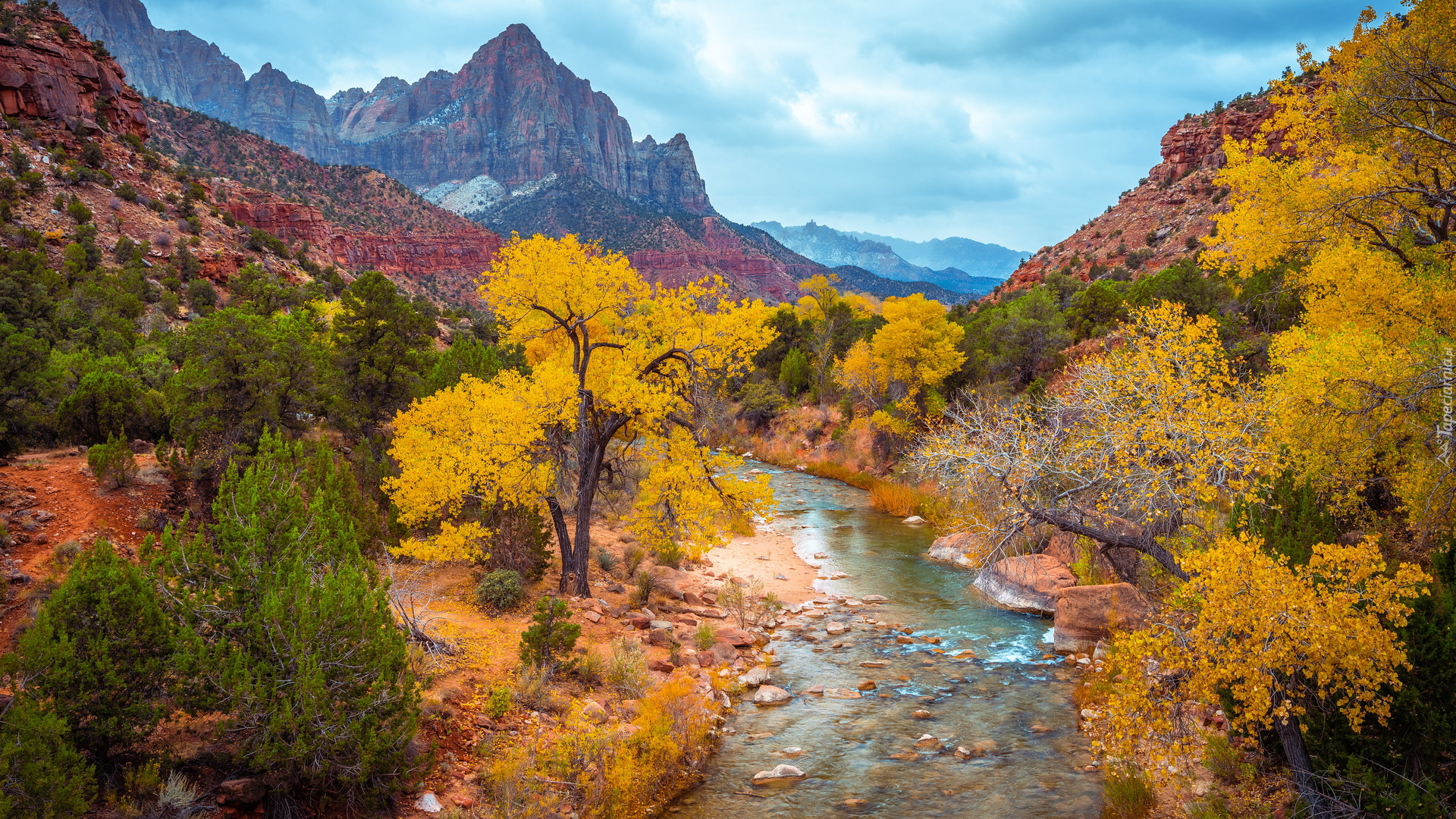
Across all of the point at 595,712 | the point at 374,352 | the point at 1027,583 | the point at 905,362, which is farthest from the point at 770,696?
the point at 905,362

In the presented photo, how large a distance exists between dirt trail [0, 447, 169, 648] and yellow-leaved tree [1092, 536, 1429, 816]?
12.8 m

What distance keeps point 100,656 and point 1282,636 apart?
1032 cm

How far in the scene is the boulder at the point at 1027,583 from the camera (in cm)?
1678

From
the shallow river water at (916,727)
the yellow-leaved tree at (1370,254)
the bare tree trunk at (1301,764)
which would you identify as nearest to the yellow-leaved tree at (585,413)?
the shallow river water at (916,727)

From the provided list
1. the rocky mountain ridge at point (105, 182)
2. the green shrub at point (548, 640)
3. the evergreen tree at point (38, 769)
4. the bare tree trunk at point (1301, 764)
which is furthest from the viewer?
the rocky mountain ridge at point (105, 182)

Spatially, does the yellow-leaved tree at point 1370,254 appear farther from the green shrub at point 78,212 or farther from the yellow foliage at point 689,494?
the green shrub at point 78,212

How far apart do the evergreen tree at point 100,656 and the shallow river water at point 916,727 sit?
5.80 meters

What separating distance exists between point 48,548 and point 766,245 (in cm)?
17300

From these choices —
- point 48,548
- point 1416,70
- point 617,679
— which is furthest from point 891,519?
point 48,548

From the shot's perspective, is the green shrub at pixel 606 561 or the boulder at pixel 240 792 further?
the green shrub at pixel 606 561

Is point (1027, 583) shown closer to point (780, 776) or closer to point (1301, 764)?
point (780, 776)

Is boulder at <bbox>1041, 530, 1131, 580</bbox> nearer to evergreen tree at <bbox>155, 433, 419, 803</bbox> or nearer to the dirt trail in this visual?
evergreen tree at <bbox>155, 433, 419, 803</bbox>

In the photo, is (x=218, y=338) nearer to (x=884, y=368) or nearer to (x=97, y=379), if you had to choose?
(x=97, y=379)

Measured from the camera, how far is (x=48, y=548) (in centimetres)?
975
